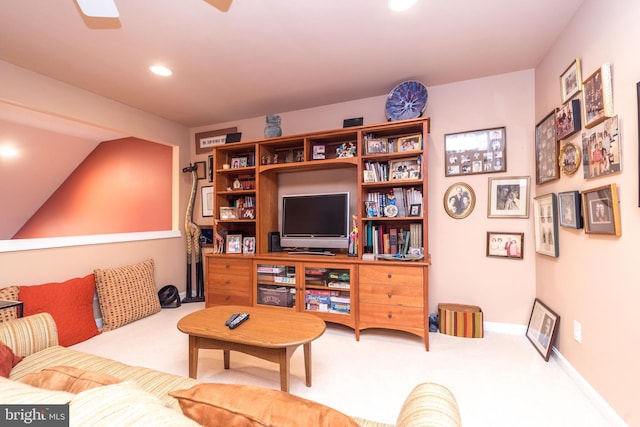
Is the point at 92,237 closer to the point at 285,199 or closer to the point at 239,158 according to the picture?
the point at 239,158

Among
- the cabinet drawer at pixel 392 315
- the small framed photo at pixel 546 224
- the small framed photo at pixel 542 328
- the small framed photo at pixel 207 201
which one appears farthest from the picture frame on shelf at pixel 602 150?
the small framed photo at pixel 207 201

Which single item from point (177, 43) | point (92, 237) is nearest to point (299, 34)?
point (177, 43)

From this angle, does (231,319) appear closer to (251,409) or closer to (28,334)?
(28,334)

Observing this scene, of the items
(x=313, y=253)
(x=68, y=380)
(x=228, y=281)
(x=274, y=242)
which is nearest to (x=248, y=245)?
(x=274, y=242)

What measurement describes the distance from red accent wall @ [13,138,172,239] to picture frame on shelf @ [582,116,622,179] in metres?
4.52

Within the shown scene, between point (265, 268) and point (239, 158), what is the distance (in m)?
1.46

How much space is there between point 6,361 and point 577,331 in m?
3.12

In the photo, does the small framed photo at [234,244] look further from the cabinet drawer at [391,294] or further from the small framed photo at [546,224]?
the small framed photo at [546,224]

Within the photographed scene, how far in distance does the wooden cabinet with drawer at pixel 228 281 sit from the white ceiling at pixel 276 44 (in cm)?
183

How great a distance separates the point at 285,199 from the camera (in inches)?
128

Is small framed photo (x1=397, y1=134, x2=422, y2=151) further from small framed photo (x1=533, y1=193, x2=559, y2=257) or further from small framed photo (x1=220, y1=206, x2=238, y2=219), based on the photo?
small framed photo (x1=220, y1=206, x2=238, y2=219)

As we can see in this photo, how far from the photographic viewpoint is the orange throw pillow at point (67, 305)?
2.34 m

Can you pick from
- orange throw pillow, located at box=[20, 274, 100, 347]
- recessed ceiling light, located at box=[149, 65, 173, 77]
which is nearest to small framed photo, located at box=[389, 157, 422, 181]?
recessed ceiling light, located at box=[149, 65, 173, 77]

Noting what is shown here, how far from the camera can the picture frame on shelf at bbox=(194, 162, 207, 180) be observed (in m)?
4.01
